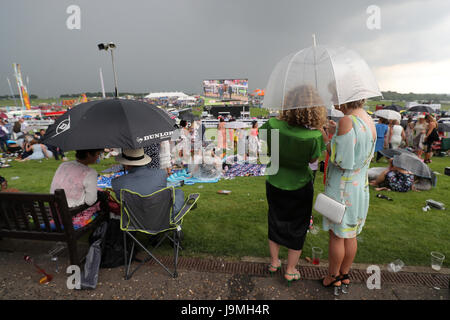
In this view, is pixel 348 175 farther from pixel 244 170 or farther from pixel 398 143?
pixel 398 143

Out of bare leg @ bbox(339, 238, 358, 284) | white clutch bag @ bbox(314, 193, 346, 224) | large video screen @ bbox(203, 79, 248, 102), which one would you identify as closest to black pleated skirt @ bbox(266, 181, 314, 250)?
white clutch bag @ bbox(314, 193, 346, 224)

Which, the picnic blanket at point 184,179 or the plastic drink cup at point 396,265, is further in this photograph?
the picnic blanket at point 184,179

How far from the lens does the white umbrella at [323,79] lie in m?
1.88

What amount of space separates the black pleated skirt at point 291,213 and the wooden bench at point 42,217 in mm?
2264

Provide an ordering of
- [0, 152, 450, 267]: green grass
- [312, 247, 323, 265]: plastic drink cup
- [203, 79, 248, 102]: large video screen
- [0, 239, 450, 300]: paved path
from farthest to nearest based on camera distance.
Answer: [203, 79, 248, 102]: large video screen
[0, 152, 450, 267]: green grass
[312, 247, 323, 265]: plastic drink cup
[0, 239, 450, 300]: paved path

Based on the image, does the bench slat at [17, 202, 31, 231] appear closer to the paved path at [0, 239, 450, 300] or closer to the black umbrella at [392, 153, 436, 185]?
the paved path at [0, 239, 450, 300]

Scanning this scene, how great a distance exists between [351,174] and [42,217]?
11.1 feet

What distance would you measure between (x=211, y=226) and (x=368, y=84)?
10.2ft

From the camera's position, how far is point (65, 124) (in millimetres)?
2766

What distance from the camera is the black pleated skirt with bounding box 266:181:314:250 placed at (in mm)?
2443

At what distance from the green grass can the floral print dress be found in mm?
1191

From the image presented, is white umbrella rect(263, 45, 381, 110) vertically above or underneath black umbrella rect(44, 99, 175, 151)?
above

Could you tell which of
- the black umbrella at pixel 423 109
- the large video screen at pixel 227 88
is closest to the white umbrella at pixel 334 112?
the black umbrella at pixel 423 109

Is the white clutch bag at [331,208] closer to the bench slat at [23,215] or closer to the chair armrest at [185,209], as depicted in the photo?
the chair armrest at [185,209]
